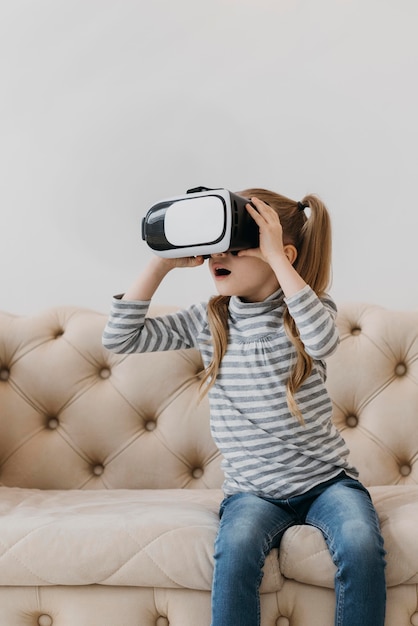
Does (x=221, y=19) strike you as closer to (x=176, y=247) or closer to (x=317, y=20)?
(x=317, y=20)

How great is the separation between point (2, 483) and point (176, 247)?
0.73 metres

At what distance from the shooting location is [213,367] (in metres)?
1.21

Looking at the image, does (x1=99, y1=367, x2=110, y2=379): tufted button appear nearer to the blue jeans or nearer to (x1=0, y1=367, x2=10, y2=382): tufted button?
(x1=0, y1=367, x2=10, y2=382): tufted button

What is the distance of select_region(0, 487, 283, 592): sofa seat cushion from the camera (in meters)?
1.04

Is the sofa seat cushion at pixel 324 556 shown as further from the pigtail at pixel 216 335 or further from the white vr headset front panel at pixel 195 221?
the white vr headset front panel at pixel 195 221

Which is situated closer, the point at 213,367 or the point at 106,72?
the point at 213,367

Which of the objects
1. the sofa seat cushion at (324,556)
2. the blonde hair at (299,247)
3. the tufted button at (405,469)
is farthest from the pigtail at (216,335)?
the tufted button at (405,469)

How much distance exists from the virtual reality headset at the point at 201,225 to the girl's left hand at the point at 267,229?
1 centimetres

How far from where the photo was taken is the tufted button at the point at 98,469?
1.57 m

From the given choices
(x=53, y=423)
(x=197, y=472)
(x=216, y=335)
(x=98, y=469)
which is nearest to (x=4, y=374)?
(x=53, y=423)

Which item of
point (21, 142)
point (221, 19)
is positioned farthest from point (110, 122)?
Answer: point (221, 19)

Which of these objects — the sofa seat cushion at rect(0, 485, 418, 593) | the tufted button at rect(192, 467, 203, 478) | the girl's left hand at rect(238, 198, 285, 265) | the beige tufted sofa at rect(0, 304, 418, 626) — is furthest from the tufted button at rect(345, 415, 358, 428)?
the girl's left hand at rect(238, 198, 285, 265)

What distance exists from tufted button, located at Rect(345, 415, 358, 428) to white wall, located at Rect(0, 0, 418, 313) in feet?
1.05

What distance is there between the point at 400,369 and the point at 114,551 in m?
0.76
